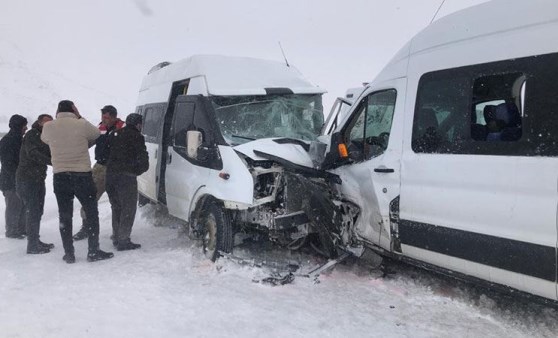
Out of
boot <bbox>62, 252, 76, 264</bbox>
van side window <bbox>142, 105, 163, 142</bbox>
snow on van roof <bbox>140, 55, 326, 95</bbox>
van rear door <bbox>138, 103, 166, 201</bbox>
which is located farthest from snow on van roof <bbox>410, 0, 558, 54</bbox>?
boot <bbox>62, 252, 76, 264</bbox>

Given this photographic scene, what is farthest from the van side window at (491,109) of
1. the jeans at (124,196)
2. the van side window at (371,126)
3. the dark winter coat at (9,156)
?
the dark winter coat at (9,156)

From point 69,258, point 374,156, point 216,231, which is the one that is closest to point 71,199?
point 69,258

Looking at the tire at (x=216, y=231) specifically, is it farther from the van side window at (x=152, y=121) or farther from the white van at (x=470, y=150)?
the van side window at (x=152, y=121)

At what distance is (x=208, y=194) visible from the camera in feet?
18.2

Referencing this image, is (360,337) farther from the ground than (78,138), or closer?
closer

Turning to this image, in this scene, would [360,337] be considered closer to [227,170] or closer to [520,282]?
[520,282]

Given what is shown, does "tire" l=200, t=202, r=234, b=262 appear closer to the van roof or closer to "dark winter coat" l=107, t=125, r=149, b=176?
"dark winter coat" l=107, t=125, r=149, b=176

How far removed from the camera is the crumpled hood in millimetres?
4895

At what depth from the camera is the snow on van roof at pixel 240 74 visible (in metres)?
5.88

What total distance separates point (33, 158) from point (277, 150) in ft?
11.6

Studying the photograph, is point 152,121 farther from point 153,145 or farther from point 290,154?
point 290,154

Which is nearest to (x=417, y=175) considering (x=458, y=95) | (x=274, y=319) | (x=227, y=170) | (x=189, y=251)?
(x=458, y=95)

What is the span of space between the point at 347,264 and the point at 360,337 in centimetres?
185

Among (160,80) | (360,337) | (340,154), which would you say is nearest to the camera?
(360,337)
